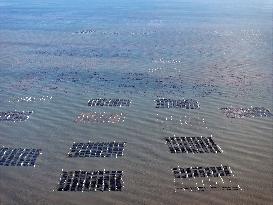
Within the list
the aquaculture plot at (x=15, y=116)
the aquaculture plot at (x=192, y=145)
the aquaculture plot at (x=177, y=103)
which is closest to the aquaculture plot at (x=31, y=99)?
the aquaculture plot at (x=15, y=116)

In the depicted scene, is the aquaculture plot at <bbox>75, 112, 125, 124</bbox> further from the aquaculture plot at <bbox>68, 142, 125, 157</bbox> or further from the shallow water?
the aquaculture plot at <bbox>68, 142, 125, 157</bbox>

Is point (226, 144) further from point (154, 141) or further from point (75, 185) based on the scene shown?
point (75, 185)

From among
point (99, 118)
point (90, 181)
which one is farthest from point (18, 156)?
point (99, 118)

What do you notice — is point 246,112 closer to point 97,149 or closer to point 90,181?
point 97,149

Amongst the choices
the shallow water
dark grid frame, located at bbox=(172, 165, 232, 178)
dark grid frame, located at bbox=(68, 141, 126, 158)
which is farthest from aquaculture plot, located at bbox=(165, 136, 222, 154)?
dark grid frame, located at bbox=(68, 141, 126, 158)

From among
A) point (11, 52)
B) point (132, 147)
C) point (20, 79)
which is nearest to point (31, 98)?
point (20, 79)

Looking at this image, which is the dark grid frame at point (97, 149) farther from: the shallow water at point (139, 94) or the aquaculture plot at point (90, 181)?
the aquaculture plot at point (90, 181)
